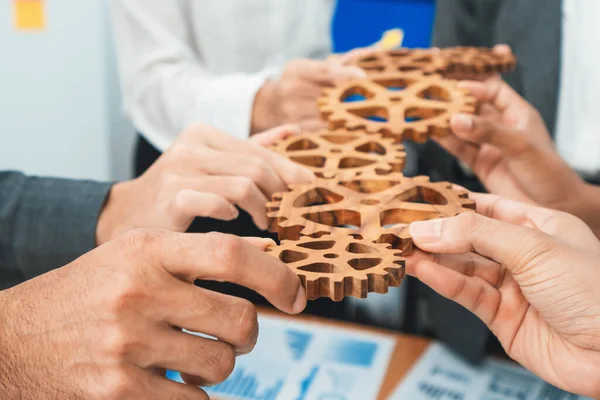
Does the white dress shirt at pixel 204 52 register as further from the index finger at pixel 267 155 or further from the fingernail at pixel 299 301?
the fingernail at pixel 299 301

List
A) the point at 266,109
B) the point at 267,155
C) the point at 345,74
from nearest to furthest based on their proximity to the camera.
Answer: the point at 267,155
the point at 345,74
the point at 266,109

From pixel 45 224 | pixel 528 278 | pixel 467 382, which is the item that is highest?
pixel 528 278

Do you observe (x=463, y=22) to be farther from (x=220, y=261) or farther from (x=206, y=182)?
(x=220, y=261)

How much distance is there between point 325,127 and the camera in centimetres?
141

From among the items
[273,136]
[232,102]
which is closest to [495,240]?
[273,136]

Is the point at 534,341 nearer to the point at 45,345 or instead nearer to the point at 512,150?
the point at 512,150

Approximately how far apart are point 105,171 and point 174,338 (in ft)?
8.44

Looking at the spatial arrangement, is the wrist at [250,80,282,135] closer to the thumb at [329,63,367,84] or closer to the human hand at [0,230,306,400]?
the thumb at [329,63,367,84]

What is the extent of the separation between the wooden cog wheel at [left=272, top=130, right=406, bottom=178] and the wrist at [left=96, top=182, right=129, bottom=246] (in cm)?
28

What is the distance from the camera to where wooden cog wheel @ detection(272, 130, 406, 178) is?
3.28 feet

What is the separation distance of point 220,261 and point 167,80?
105cm

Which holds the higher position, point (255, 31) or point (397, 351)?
point (255, 31)

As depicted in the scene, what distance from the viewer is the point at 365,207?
88 centimetres

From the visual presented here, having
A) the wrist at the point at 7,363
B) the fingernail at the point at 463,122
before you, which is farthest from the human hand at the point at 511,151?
the wrist at the point at 7,363
